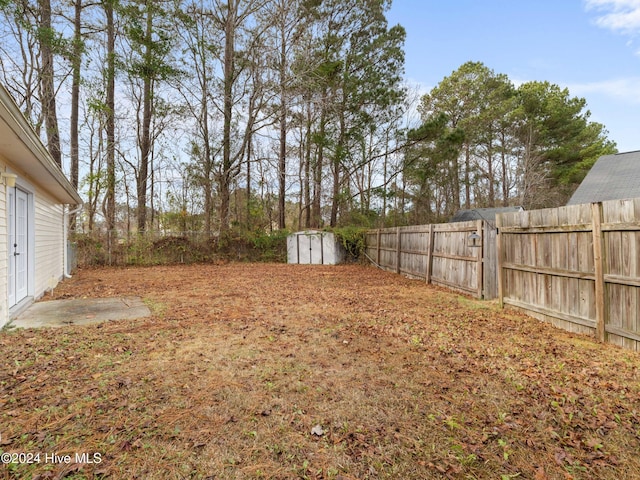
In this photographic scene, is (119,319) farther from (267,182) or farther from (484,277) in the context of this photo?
(267,182)

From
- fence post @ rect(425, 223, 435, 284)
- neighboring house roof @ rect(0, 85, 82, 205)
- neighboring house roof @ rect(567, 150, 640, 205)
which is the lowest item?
fence post @ rect(425, 223, 435, 284)

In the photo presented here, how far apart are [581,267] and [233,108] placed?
13.6 m

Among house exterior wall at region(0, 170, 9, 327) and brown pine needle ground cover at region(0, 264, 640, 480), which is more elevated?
house exterior wall at region(0, 170, 9, 327)

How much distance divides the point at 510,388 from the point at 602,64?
14187 millimetres

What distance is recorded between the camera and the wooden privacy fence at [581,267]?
3211 millimetres

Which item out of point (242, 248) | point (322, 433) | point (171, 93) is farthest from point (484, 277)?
point (171, 93)

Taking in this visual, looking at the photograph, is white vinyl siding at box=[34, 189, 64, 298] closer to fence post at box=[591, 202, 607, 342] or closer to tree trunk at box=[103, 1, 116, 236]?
tree trunk at box=[103, 1, 116, 236]

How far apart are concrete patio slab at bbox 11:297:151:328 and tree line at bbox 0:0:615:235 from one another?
8.44 meters

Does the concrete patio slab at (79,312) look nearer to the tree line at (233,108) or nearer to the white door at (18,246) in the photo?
the white door at (18,246)

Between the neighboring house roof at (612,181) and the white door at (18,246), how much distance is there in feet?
46.6

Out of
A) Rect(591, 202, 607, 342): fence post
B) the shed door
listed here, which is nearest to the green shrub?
the shed door

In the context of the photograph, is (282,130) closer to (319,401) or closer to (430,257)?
(430,257)

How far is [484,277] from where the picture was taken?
5969 mm

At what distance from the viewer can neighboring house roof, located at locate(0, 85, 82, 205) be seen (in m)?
3.03
